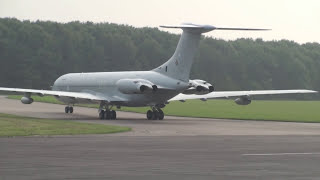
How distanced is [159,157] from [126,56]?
14067 centimetres

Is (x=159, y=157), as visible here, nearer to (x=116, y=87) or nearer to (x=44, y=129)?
(x=44, y=129)

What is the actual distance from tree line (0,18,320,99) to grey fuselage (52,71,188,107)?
76.9 meters

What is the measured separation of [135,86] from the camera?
59.0 m

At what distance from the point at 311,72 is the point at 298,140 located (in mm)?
157943

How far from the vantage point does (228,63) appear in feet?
513

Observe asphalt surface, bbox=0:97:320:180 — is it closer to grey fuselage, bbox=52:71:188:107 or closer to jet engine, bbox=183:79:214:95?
jet engine, bbox=183:79:214:95

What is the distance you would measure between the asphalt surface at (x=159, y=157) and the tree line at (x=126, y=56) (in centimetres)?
11420

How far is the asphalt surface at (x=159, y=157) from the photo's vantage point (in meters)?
20.5

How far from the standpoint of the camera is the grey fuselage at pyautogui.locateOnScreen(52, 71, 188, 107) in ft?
191

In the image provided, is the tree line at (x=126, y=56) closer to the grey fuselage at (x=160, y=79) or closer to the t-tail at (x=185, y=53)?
the grey fuselage at (x=160, y=79)

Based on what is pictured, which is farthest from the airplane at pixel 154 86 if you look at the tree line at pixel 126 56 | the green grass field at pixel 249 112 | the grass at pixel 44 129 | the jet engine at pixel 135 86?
the tree line at pixel 126 56

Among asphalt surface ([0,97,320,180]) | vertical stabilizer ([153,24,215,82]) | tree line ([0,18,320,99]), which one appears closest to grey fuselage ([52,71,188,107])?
vertical stabilizer ([153,24,215,82])

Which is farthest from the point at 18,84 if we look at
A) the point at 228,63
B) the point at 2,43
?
the point at 228,63

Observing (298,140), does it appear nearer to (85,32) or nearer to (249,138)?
(249,138)
